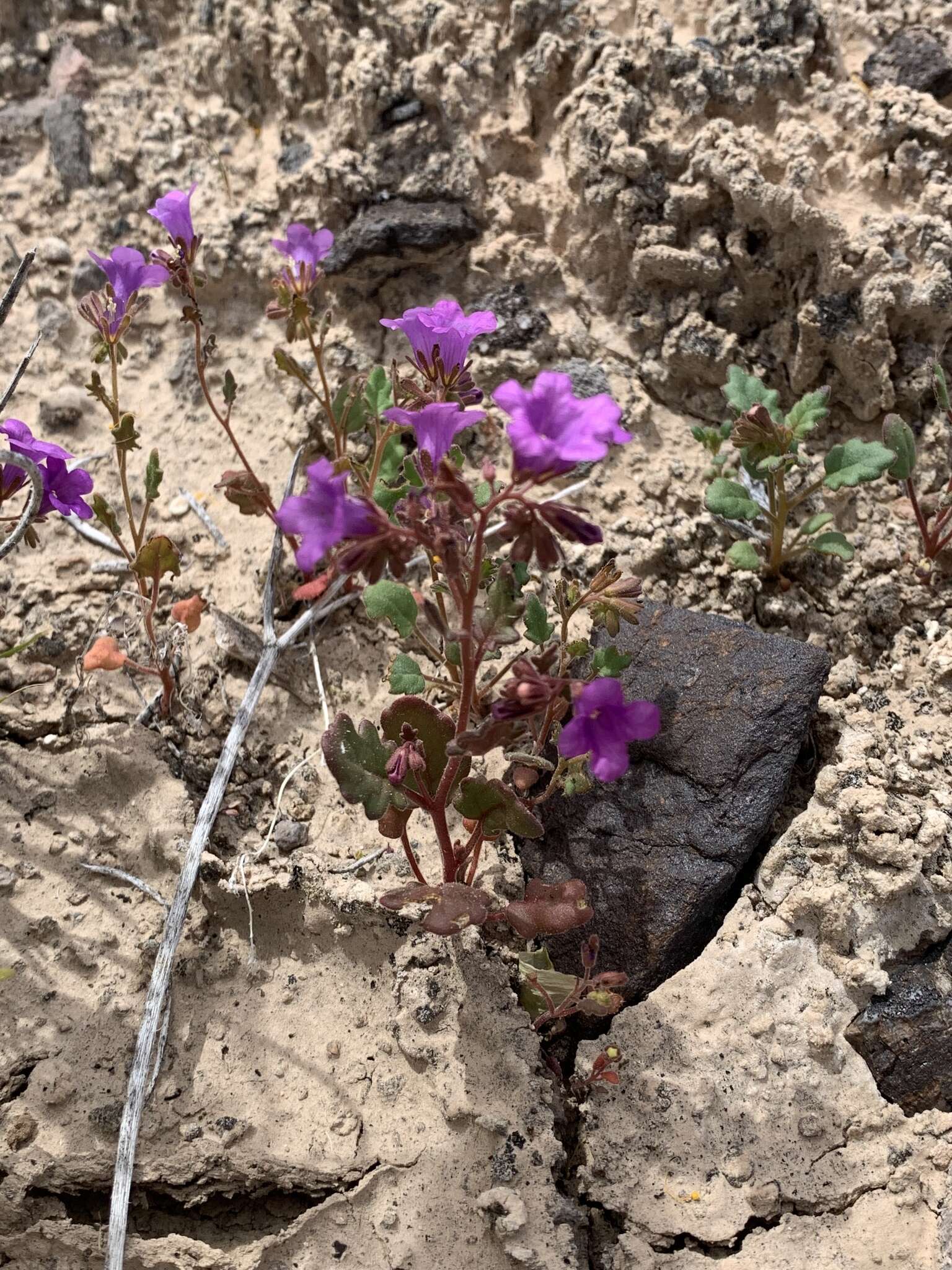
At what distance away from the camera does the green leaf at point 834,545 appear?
9.80ft

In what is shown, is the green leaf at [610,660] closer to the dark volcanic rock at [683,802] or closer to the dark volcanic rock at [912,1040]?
the dark volcanic rock at [683,802]

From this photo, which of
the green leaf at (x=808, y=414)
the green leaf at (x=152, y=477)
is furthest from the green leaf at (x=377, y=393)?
the green leaf at (x=808, y=414)

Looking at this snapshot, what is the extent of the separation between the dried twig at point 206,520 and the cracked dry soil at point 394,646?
2.3 inches

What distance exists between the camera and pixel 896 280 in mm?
3211

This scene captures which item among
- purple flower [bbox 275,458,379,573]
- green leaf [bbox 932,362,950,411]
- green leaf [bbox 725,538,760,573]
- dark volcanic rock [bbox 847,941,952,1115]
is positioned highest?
purple flower [bbox 275,458,379,573]

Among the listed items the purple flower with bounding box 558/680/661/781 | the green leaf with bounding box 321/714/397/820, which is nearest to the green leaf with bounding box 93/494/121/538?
the green leaf with bounding box 321/714/397/820

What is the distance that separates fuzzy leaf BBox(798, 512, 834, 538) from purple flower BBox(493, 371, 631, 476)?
4.53 ft

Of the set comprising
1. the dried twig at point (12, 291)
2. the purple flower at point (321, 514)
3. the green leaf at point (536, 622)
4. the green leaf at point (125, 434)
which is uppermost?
the dried twig at point (12, 291)

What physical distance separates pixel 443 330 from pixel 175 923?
161 centimetres

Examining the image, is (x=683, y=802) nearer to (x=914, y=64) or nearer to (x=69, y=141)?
(x=914, y=64)

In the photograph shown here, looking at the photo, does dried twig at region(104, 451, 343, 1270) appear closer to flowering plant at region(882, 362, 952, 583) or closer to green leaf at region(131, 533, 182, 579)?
green leaf at region(131, 533, 182, 579)

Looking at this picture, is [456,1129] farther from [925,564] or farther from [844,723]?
[925,564]

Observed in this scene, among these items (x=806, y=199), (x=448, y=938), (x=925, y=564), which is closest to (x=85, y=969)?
(x=448, y=938)

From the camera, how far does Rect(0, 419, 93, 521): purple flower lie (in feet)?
8.54
